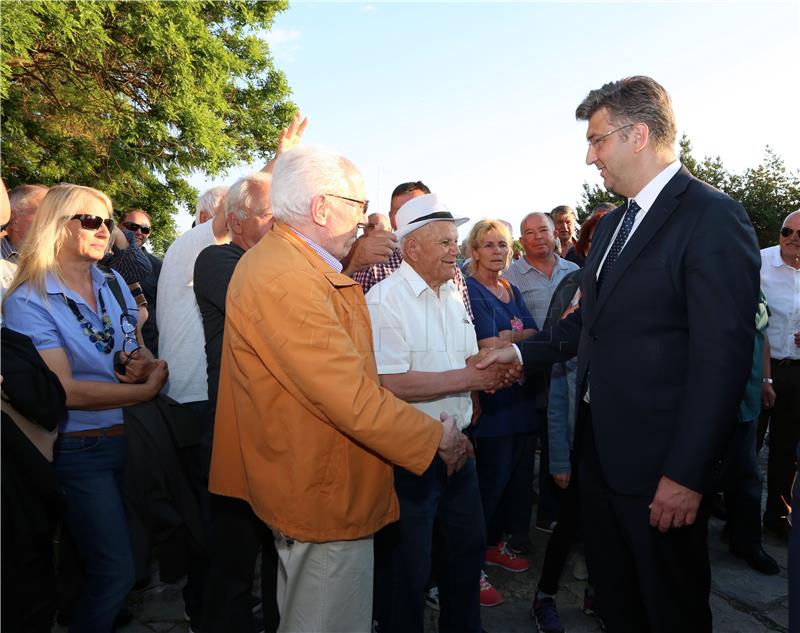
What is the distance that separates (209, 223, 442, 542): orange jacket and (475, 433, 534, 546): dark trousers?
1784 millimetres

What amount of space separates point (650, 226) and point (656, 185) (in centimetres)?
21

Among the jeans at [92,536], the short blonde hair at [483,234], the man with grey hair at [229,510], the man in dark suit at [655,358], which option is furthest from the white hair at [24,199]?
the man in dark suit at [655,358]

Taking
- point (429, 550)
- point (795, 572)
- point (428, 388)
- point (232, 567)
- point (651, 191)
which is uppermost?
point (651, 191)

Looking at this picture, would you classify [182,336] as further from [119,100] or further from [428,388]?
[119,100]

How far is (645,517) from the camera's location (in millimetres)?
2234

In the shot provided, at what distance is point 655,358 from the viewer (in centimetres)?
217

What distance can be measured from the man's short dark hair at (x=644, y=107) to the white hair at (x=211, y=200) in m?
2.54

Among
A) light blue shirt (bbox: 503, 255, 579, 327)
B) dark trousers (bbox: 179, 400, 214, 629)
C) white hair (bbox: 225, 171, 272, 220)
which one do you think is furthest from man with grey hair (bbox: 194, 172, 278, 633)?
light blue shirt (bbox: 503, 255, 579, 327)

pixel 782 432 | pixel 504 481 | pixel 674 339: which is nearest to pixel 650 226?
pixel 674 339

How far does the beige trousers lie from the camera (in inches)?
80.3

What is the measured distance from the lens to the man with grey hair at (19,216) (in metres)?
3.98

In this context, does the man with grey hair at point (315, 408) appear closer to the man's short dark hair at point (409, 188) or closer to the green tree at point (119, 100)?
the man's short dark hair at point (409, 188)

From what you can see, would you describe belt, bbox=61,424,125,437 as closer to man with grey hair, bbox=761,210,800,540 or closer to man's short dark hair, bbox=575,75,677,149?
man's short dark hair, bbox=575,75,677,149

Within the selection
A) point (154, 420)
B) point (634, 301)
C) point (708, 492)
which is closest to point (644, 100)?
point (634, 301)
